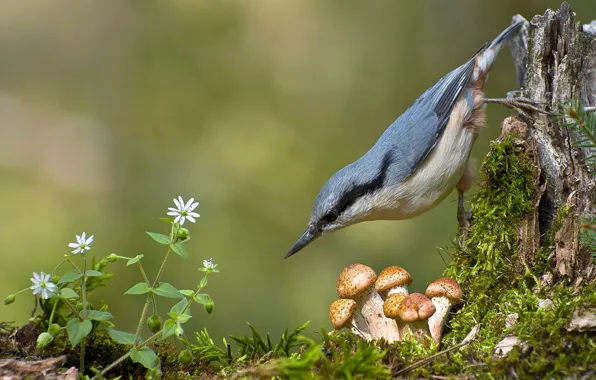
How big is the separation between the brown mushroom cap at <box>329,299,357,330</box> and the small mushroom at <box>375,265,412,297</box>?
0.14 m

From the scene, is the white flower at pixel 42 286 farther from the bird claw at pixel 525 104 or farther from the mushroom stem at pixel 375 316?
the bird claw at pixel 525 104

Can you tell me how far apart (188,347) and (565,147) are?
1.71 metres

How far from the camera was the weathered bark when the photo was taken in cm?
220

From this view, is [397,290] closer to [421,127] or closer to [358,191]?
[358,191]

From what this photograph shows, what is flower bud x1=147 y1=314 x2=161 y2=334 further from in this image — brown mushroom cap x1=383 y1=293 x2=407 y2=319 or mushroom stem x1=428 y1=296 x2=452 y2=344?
mushroom stem x1=428 y1=296 x2=452 y2=344

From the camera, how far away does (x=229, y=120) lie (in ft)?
15.6

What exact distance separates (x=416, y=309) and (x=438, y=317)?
0.81 feet

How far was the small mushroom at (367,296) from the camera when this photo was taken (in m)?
2.16

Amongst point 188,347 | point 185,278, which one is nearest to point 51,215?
point 185,278

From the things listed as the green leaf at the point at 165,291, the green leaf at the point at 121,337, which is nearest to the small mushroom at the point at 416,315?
the green leaf at the point at 165,291

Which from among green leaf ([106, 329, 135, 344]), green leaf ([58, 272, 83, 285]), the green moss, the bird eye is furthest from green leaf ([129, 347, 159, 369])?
the bird eye

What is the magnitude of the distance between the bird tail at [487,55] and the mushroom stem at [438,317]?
60.9 inches

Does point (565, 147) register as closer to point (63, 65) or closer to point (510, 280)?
point (510, 280)

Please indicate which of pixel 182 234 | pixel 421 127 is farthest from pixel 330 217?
pixel 182 234
